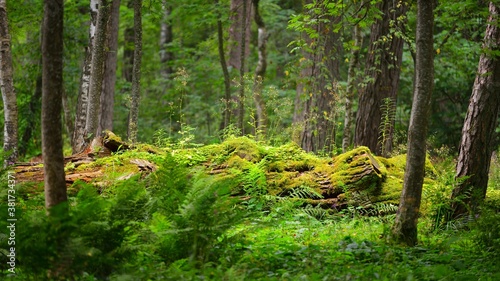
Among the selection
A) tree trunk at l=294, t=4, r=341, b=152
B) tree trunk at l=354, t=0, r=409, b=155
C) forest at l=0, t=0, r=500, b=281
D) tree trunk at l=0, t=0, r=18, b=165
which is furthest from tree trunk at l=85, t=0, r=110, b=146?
tree trunk at l=354, t=0, r=409, b=155

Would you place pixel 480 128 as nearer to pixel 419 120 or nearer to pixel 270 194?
pixel 419 120

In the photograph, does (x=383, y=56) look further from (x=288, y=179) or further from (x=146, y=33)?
(x=146, y=33)

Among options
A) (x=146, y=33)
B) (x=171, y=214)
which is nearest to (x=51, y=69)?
(x=171, y=214)

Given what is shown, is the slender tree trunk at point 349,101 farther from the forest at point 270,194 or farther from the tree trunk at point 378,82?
the tree trunk at point 378,82

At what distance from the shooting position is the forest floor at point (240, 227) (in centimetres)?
507

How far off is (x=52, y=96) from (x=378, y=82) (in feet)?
26.6

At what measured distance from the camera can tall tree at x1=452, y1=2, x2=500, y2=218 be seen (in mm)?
7520

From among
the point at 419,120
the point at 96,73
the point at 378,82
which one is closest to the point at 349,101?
the point at 378,82

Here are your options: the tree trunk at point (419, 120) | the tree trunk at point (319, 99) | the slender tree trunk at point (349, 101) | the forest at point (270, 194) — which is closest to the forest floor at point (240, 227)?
the forest at point (270, 194)

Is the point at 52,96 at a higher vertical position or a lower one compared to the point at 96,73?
lower

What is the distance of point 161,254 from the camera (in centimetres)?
579

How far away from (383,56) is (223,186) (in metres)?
6.80

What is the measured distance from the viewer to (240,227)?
7500 millimetres

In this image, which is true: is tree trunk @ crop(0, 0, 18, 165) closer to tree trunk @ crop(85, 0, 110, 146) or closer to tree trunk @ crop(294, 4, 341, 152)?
tree trunk @ crop(85, 0, 110, 146)
